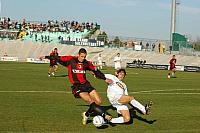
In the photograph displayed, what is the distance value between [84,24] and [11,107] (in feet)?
221

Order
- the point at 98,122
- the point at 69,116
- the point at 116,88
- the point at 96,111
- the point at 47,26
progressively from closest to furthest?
the point at 98,122
the point at 96,111
the point at 116,88
the point at 69,116
the point at 47,26

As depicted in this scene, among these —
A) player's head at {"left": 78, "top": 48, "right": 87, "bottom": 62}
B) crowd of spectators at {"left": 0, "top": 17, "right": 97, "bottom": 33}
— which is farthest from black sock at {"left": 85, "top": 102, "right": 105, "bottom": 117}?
crowd of spectators at {"left": 0, "top": 17, "right": 97, "bottom": 33}

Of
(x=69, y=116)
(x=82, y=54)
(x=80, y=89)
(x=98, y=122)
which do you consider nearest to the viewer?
(x=98, y=122)

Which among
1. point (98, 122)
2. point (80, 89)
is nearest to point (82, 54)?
point (80, 89)

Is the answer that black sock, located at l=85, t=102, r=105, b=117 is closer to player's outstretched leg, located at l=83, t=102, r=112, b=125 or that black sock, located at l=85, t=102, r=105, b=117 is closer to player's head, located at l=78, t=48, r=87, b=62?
player's outstretched leg, located at l=83, t=102, r=112, b=125

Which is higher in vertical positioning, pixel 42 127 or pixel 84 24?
pixel 84 24

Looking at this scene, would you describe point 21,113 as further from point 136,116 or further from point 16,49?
point 16,49

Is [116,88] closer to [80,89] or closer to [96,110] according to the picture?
[96,110]

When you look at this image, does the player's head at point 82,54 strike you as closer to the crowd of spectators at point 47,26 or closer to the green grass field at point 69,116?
the green grass field at point 69,116

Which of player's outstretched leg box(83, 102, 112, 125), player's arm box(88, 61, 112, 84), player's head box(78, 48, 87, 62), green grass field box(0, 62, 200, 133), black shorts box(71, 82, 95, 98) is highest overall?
player's head box(78, 48, 87, 62)

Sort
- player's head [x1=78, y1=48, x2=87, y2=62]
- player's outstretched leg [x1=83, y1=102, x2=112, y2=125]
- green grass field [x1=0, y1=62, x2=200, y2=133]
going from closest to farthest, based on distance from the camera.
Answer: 1. green grass field [x1=0, y1=62, x2=200, y2=133]
2. player's outstretched leg [x1=83, y1=102, x2=112, y2=125]
3. player's head [x1=78, y1=48, x2=87, y2=62]

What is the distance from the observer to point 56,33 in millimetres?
77000

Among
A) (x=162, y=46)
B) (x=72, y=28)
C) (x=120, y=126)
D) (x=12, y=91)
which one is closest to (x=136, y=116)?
(x=120, y=126)

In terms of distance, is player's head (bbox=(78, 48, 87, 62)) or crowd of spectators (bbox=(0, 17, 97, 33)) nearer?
player's head (bbox=(78, 48, 87, 62))
